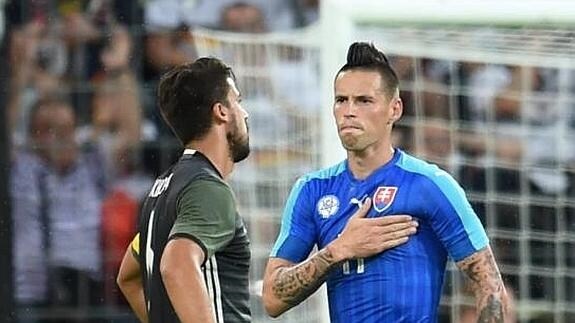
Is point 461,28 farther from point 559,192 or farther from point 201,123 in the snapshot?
point 201,123

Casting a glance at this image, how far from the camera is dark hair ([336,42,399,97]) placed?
500 centimetres

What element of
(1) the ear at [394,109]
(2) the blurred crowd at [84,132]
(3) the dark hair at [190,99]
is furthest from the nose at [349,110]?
(2) the blurred crowd at [84,132]

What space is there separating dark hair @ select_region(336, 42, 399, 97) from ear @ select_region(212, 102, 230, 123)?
49 cm

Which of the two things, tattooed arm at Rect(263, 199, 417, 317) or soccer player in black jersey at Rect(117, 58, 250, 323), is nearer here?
soccer player in black jersey at Rect(117, 58, 250, 323)

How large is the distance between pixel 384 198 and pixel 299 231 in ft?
0.98

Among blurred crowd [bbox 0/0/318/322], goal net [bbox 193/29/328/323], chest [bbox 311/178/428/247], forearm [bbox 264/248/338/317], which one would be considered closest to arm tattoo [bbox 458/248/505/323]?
chest [bbox 311/178/428/247]

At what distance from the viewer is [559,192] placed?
25.8ft

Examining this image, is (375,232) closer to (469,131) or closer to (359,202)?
(359,202)

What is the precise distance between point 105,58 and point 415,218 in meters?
4.11

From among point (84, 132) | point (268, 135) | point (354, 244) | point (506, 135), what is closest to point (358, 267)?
point (354, 244)

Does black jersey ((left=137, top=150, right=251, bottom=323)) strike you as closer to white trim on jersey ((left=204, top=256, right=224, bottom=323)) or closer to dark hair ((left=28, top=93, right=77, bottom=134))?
white trim on jersey ((left=204, top=256, right=224, bottom=323))

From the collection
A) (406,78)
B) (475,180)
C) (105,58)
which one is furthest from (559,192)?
(105,58)

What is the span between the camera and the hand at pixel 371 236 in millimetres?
4750

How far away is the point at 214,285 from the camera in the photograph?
4504mm
